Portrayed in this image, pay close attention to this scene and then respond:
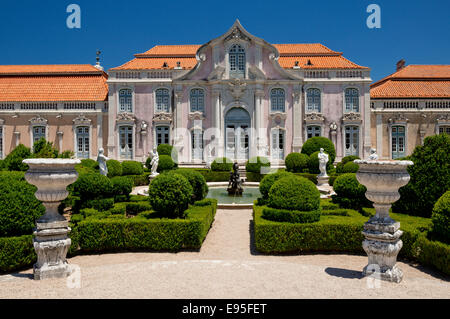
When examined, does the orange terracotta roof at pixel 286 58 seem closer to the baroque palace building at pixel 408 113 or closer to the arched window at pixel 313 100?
the arched window at pixel 313 100

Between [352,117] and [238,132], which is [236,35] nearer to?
[238,132]

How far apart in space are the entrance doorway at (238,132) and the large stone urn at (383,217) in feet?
63.5

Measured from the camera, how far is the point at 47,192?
492cm

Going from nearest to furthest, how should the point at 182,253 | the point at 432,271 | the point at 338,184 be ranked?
the point at 432,271, the point at 182,253, the point at 338,184

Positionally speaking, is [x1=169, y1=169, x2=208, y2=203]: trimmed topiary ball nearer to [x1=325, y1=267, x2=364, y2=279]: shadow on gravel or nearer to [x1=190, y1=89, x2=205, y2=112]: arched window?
[x1=325, y1=267, x2=364, y2=279]: shadow on gravel

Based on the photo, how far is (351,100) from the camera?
2422 cm

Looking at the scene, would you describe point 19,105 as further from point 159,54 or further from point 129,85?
point 159,54

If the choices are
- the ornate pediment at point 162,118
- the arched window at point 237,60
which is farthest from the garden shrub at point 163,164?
the arched window at point 237,60

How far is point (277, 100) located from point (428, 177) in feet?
57.1

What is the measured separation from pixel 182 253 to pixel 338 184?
5651mm

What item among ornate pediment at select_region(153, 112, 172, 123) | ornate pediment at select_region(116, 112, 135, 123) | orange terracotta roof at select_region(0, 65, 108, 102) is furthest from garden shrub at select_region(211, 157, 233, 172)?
orange terracotta roof at select_region(0, 65, 108, 102)

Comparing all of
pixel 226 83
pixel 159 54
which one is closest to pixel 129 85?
pixel 159 54

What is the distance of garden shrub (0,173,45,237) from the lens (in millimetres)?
5637

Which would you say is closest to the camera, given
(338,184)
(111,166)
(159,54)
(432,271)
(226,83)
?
(432,271)
